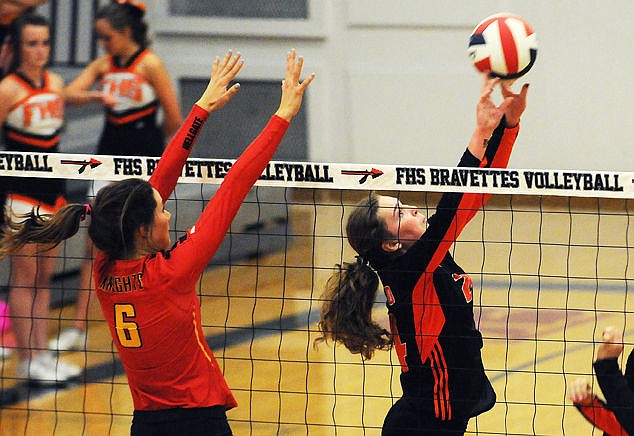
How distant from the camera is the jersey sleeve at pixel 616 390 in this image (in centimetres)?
329

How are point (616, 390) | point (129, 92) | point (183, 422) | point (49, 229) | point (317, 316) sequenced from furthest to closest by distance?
point (317, 316), point (129, 92), point (49, 229), point (183, 422), point (616, 390)

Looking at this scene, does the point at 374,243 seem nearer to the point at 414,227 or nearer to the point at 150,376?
the point at 414,227

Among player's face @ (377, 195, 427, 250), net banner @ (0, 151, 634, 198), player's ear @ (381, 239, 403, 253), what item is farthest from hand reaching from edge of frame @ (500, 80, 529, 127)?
player's ear @ (381, 239, 403, 253)

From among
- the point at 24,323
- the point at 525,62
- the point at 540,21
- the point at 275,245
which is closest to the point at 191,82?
the point at 275,245

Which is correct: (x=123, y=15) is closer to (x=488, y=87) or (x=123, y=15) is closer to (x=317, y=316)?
(x=317, y=316)

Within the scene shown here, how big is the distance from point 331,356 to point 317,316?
0.86 metres

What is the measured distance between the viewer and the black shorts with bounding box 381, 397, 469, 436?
373cm

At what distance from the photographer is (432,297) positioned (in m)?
3.72

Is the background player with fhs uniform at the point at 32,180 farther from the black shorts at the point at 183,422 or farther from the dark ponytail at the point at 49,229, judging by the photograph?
the black shorts at the point at 183,422

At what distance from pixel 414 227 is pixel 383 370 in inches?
94.0

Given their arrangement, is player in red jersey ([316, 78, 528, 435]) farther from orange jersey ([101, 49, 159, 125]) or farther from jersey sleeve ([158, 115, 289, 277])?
orange jersey ([101, 49, 159, 125])

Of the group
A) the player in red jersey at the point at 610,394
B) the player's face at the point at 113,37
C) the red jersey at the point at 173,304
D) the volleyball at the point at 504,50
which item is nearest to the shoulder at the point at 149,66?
the player's face at the point at 113,37

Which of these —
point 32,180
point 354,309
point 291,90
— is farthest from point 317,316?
point 291,90

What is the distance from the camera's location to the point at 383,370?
6.02m
